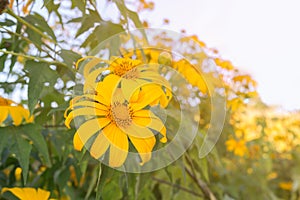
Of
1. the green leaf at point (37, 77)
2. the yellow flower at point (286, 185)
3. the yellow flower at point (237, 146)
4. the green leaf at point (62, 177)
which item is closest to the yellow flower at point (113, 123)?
the green leaf at point (37, 77)

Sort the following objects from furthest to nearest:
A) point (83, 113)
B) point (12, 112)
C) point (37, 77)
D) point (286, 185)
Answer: point (286, 185), point (12, 112), point (37, 77), point (83, 113)

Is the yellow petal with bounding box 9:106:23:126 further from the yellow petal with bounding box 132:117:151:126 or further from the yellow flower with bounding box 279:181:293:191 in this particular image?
the yellow flower with bounding box 279:181:293:191

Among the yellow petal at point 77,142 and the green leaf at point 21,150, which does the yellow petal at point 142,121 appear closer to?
the yellow petal at point 77,142

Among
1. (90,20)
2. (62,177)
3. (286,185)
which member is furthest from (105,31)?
(286,185)

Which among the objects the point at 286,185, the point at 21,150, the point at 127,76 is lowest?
the point at 286,185

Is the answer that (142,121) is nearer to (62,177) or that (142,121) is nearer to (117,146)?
(117,146)

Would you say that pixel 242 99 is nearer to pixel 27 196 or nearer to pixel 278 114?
pixel 27 196

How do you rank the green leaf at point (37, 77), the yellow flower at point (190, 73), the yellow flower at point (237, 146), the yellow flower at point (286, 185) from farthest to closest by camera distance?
1. the yellow flower at point (286, 185)
2. the yellow flower at point (237, 146)
3. the yellow flower at point (190, 73)
4. the green leaf at point (37, 77)
